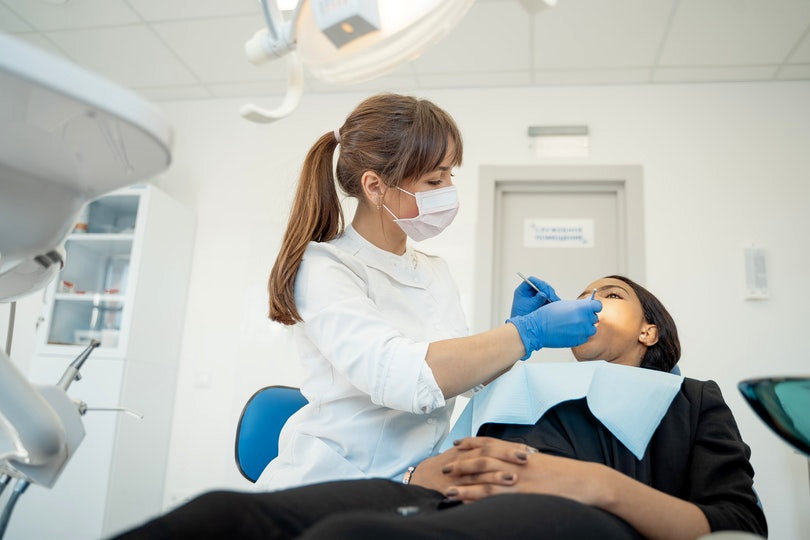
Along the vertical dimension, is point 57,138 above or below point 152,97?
below

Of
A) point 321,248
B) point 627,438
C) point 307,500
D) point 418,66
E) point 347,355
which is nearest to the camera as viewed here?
point 307,500

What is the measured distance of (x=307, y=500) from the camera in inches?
30.0

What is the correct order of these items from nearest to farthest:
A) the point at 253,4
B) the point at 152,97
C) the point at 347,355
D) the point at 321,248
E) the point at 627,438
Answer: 1. the point at 627,438
2. the point at 347,355
3. the point at 321,248
4. the point at 253,4
5. the point at 152,97

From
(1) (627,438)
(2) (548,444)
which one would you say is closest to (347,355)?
(2) (548,444)

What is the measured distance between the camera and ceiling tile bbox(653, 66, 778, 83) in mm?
3113

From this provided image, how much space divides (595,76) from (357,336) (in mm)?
2545

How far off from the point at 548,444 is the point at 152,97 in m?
3.40

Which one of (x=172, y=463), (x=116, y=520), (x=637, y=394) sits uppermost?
(x=637, y=394)

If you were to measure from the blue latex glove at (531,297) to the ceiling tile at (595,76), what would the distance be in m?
1.95

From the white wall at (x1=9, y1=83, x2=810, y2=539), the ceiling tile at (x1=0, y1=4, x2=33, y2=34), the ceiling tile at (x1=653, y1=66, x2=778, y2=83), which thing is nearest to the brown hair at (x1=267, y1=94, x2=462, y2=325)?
the white wall at (x1=9, y1=83, x2=810, y2=539)

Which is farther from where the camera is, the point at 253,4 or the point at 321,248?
the point at 253,4

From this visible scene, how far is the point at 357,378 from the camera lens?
1.17 meters

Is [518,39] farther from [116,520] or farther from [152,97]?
[116,520]

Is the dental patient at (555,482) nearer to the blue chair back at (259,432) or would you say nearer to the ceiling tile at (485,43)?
the blue chair back at (259,432)
